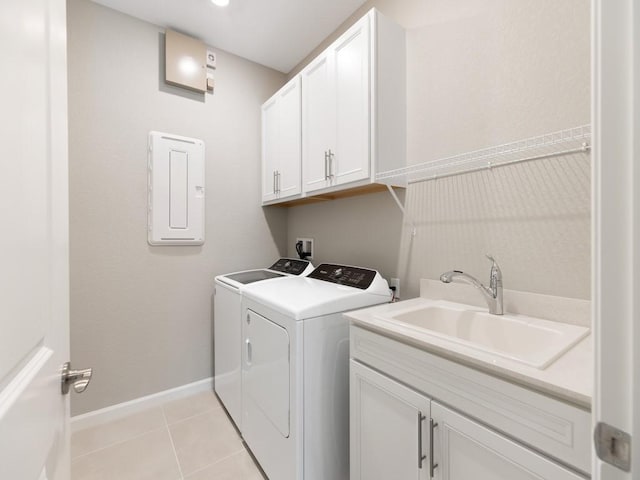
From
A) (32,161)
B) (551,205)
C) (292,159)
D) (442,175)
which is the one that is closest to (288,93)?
(292,159)

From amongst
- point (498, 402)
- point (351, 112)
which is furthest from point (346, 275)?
point (498, 402)

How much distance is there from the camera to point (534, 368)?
752 mm

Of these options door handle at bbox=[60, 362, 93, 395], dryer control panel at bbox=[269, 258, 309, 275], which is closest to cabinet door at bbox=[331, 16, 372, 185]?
dryer control panel at bbox=[269, 258, 309, 275]

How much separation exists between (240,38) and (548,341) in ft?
9.30

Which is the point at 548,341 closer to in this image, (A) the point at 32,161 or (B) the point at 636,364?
(B) the point at 636,364

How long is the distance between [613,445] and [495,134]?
130 centimetres

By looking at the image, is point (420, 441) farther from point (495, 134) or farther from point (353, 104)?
point (353, 104)

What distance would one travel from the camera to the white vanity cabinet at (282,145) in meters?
2.21

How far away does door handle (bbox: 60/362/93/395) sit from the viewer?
2.13ft

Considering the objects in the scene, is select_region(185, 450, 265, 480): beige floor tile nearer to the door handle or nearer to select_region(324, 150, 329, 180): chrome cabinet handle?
the door handle

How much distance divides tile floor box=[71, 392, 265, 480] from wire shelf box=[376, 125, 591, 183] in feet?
6.21

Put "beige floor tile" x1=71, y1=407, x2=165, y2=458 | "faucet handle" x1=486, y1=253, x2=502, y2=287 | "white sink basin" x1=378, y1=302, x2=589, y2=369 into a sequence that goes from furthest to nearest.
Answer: "beige floor tile" x1=71, y1=407, x2=165, y2=458 → "faucet handle" x1=486, y1=253, x2=502, y2=287 → "white sink basin" x1=378, y1=302, x2=589, y2=369

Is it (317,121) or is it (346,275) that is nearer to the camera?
(346,275)

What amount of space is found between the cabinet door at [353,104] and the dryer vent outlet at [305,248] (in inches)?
34.3
